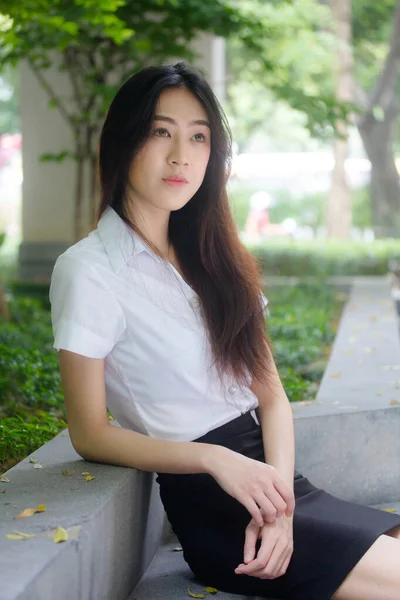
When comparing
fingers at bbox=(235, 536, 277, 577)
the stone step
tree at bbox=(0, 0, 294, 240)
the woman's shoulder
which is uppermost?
tree at bbox=(0, 0, 294, 240)

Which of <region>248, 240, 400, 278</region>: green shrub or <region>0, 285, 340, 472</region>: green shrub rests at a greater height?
<region>248, 240, 400, 278</region>: green shrub

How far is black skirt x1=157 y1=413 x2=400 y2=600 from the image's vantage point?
87.4 inches

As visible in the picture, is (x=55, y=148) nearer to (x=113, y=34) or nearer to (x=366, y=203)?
(x=113, y=34)

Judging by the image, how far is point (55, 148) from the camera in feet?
35.2

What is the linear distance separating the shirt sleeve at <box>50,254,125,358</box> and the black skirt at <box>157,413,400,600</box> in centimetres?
42

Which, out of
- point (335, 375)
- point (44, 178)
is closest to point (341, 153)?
point (44, 178)

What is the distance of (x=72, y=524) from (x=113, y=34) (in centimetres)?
387

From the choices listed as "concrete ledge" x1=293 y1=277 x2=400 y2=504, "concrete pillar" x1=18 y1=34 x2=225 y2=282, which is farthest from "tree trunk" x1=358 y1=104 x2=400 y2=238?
"concrete ledge" x1=293 y1=277 x2=400 y2=504

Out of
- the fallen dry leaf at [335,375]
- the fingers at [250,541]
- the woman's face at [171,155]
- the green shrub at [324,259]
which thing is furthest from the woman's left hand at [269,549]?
the green shrub at [324,259]

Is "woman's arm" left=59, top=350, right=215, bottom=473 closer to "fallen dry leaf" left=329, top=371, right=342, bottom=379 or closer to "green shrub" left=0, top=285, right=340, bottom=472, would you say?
"green shrub" left=0, top=285, right=340, bottom=472

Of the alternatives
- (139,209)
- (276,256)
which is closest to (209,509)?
(139,209)

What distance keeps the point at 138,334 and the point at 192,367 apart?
6.9 inches

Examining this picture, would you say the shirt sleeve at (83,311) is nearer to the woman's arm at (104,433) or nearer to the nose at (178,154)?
the woman's arm at (104,433)

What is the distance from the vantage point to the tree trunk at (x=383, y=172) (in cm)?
1720
